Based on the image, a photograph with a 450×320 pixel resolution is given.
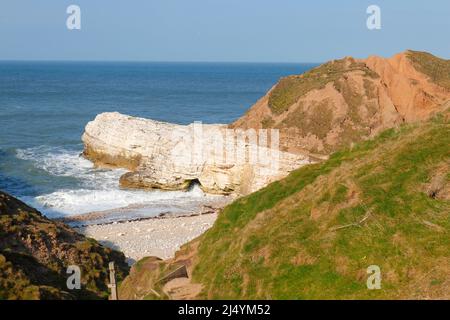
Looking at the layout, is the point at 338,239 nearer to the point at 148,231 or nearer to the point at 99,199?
the point at 148,231

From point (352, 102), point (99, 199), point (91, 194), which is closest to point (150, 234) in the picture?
point (99, 199)

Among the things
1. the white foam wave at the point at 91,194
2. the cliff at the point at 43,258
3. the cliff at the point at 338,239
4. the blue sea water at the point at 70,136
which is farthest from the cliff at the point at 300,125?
the cliff at the point at 338,239

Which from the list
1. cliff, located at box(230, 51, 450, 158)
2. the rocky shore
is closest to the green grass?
cliff, located at box(230, 51, 450, 158)

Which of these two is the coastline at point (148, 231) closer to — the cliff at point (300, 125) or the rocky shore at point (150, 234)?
the rocky shore at point (150, 234)

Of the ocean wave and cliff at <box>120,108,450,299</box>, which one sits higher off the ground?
cliff at <box>120,108,450,299</box>

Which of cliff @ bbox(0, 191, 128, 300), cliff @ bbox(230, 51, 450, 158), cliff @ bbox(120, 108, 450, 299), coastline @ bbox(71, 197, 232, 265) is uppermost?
cliff @ bbox(230, 51, 450, 158)

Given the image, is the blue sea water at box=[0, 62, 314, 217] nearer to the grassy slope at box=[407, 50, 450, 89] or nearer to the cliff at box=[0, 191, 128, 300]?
the cliff at box=[0, 191, 128, 300]

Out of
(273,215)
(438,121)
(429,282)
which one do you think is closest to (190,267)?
(273,215)
